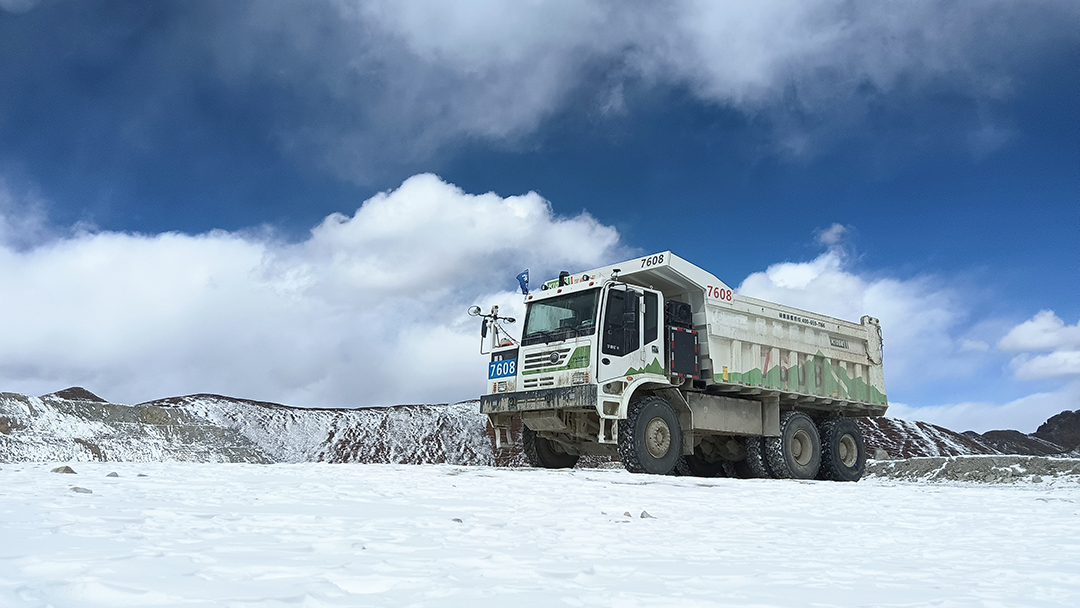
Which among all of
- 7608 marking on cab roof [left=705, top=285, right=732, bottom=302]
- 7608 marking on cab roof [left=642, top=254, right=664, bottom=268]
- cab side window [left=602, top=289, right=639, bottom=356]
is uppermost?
7608 marking on cab roof [left=642, top=254, right=664, bottom=268]

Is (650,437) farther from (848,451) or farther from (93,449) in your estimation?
(93,449)

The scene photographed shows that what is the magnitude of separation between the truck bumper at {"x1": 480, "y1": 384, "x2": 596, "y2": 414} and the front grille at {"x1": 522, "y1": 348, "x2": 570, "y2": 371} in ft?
1.53

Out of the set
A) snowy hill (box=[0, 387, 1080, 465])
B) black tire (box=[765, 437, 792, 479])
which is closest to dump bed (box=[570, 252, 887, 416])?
black tire (box=[765, 437, 792, 479])

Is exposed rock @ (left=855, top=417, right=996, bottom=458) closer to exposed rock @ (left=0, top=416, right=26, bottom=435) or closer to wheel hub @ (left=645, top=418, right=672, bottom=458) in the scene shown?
wheel hub @ (left=645, top=418, right=672, bottom=458)

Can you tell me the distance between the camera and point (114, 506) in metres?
4.89

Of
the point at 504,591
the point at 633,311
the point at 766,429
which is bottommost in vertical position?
the point at 504,591

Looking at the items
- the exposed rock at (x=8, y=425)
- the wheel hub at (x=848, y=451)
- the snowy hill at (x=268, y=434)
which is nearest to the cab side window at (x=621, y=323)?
the snowy hill at (x=268, y=434)

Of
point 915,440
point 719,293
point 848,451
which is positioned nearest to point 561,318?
point 719,293

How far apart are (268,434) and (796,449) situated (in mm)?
24440

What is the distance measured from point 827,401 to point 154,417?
15370 millimetres

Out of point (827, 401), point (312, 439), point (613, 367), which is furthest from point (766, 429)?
point (312, 439)

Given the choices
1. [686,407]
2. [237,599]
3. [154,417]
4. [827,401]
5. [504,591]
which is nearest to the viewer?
[237,599]

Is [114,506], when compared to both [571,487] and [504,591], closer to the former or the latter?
[504,591]

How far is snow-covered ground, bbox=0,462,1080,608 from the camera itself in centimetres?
291
